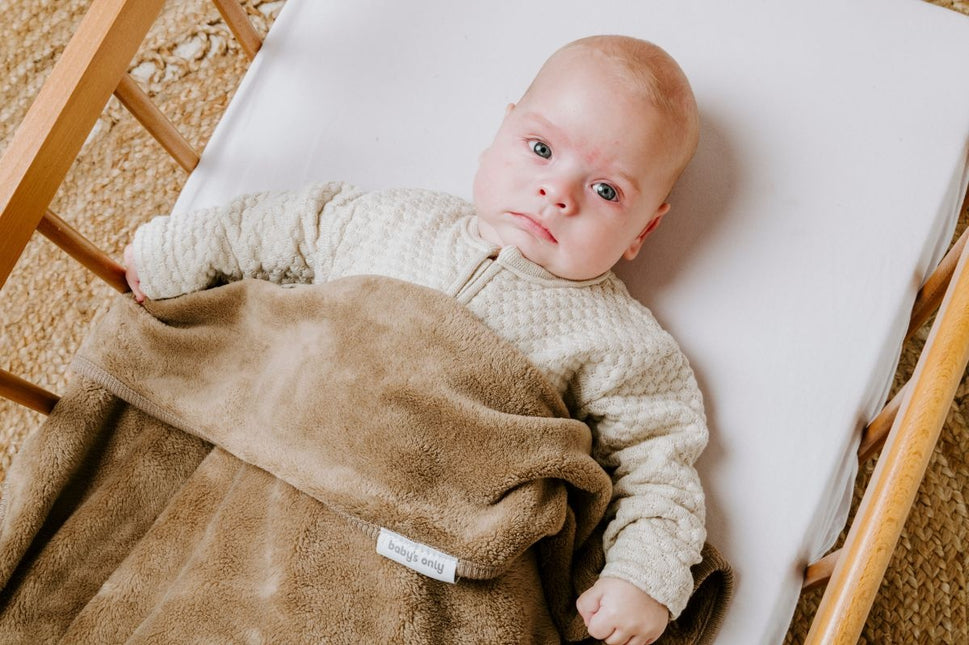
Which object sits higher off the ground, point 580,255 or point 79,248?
point 580,255

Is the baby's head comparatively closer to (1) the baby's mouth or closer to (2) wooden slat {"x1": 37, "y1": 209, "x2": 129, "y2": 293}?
(1) the baby's mouth

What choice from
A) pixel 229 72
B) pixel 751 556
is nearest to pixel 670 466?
pixel 751 556

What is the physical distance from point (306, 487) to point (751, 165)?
2.30 ft

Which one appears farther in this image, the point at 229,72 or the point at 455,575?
the point at 229,72

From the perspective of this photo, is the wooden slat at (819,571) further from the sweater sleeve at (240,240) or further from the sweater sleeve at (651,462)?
→ the sweater sleeve at (240,240)

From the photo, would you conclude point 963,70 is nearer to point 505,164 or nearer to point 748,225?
point 748,225

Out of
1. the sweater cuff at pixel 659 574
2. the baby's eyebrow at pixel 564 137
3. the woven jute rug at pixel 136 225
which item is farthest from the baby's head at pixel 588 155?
the woven jute rug at pixel 136 225

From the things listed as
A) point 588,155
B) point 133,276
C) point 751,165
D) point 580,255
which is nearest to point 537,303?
point 580,255

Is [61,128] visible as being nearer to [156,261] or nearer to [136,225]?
[156,261]

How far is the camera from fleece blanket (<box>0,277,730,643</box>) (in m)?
0.80

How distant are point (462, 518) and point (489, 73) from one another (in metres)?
0.65

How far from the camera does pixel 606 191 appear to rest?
897 mm

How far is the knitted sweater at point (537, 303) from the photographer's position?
2.84 feet

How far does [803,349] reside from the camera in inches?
39.6
